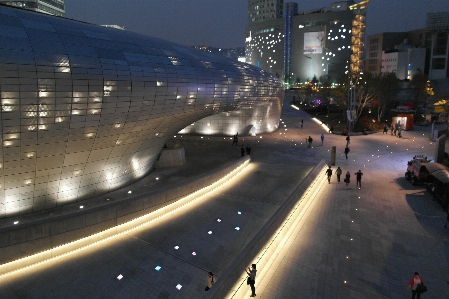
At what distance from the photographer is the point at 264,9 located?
153000 millimetres

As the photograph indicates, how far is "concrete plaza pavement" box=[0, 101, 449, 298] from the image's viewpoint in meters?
9.45

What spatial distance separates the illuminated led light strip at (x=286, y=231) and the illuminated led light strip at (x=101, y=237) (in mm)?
4995

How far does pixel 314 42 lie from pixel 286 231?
355 feet

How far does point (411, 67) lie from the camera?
83.1 metres

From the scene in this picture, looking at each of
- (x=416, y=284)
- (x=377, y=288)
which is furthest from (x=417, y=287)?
(x=377, y=288)

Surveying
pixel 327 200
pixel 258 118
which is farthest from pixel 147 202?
pixel 258 118

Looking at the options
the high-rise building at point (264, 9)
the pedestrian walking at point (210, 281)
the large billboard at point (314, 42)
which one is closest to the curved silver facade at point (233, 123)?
the pedestrian walking at point (210, 281)

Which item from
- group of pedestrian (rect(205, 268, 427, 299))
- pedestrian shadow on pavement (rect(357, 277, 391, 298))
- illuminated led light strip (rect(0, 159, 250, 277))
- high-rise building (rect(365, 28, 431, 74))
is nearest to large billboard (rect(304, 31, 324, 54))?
high-rise building (rect(365, 28, 431, 74))

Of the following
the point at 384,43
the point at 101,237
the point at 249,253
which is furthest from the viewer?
the point at 384,43

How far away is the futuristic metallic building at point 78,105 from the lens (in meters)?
10.7

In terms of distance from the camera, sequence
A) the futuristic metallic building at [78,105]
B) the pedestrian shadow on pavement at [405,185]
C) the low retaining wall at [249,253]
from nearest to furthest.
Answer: the low retaining wall at [249,253], the futuristic metallic building at [78,105], the pedestrian shadow on pavement at [405,185]

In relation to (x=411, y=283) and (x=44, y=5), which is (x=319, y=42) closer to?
(x=44, y=5)

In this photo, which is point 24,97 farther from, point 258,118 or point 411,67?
point 411,67

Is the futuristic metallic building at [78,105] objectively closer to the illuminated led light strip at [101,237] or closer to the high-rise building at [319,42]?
the illuminated led light strip at [101,237]
